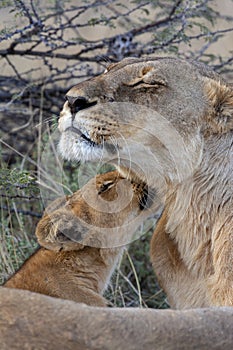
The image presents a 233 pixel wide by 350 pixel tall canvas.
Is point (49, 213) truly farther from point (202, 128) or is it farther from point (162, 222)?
point (202, 128)

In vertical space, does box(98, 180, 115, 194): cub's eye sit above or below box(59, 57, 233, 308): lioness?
below

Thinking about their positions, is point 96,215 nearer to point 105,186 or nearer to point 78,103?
point 105,186

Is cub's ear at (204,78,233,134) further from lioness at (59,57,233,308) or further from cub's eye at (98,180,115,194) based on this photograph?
cub's eye at (98,180,115,194)

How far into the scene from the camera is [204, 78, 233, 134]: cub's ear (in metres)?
3.27

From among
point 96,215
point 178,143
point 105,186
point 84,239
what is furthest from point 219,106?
point 84,239

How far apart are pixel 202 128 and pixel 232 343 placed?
113cm

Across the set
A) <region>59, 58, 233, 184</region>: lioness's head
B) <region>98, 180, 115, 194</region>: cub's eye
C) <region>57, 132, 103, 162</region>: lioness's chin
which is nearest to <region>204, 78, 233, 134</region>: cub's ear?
<region>59, 58, 233, 184</region>: lioness's head

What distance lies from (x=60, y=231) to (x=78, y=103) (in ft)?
2.44

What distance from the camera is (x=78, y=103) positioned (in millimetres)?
3123

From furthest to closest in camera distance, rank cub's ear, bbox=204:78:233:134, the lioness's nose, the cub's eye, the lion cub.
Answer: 1. the cub's eye
2. the lion cub
3. cub's ear, bbox=204:78:233:134
4. the lioness's nose

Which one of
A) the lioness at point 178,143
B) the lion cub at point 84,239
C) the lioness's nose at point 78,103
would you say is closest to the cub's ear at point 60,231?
the lion cub at point 84,239

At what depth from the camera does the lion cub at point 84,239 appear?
11.9 ft

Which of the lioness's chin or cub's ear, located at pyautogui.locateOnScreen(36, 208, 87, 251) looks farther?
cub's ear, located at pyautogui.locateOnScreen(36, 208, 87, 251)

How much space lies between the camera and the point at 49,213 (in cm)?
375
